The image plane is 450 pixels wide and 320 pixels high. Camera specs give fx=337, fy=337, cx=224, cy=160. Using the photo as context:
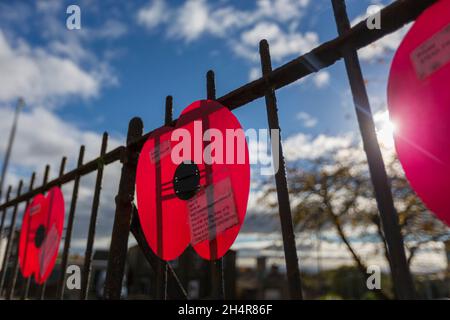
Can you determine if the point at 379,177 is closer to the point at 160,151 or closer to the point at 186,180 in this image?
the point at 186,180

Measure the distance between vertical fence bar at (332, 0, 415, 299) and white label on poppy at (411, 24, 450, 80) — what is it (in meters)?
0.20

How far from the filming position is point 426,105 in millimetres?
1026

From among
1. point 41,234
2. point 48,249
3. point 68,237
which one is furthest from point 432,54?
point 41,234

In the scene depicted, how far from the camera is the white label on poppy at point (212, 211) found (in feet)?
5.20

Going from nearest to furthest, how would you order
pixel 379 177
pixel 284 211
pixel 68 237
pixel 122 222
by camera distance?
pixel 379 177
pixel 284 211
pixel 122 222
pixel 68 237

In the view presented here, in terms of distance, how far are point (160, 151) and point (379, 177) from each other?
4.38 feet

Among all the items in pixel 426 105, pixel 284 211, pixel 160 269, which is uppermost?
pixel 426 105

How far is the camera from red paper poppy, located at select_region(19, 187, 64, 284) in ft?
9.95

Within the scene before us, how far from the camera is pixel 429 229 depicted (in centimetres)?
1085

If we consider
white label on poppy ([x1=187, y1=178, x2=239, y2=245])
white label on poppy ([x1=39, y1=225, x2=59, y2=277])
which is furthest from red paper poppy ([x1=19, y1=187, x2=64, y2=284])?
white label on poppy ([x1=187, y1=178, x2=239, y2=245])

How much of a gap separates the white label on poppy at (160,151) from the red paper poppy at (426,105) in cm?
131

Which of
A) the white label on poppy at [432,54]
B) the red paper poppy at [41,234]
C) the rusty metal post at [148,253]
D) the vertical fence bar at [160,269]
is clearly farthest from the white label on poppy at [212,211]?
the red paper poppy at [41,234]
